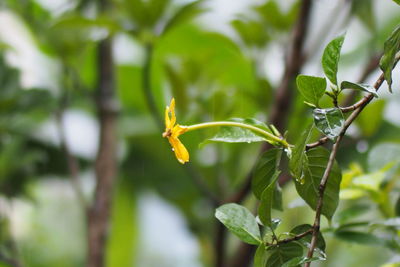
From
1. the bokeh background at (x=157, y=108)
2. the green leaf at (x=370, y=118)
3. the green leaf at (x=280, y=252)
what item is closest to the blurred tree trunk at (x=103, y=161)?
the bokeh background at (x=157, y=108)

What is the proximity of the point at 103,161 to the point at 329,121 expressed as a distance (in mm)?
577

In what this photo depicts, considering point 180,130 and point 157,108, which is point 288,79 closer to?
point 157,108

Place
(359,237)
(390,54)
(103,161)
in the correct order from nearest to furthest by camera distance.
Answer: (390,54) → (359,237) → (103,161)

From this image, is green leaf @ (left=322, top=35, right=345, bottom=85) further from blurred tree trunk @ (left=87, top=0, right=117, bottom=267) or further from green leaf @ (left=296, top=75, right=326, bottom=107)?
blurred tree trunk @ (left=87, top=0, right=117, bottom=267)

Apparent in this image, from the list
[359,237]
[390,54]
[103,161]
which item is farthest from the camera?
[103,161]

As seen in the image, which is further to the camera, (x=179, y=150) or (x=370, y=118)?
(x=370, y=118)

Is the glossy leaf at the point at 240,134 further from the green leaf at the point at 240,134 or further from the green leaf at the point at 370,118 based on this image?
the green leaf at the point at 370,118

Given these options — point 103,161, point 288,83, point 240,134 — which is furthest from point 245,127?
point 103,161

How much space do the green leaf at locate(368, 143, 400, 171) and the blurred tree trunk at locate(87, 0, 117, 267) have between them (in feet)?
1.30

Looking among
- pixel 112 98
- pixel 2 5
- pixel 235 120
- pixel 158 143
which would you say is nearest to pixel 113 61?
pixel 112 98

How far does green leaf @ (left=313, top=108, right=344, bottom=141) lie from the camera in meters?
0.30

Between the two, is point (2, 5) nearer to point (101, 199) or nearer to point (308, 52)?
point (101, 199)

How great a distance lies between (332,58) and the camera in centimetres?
31

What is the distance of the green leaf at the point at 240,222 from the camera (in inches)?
13.1
